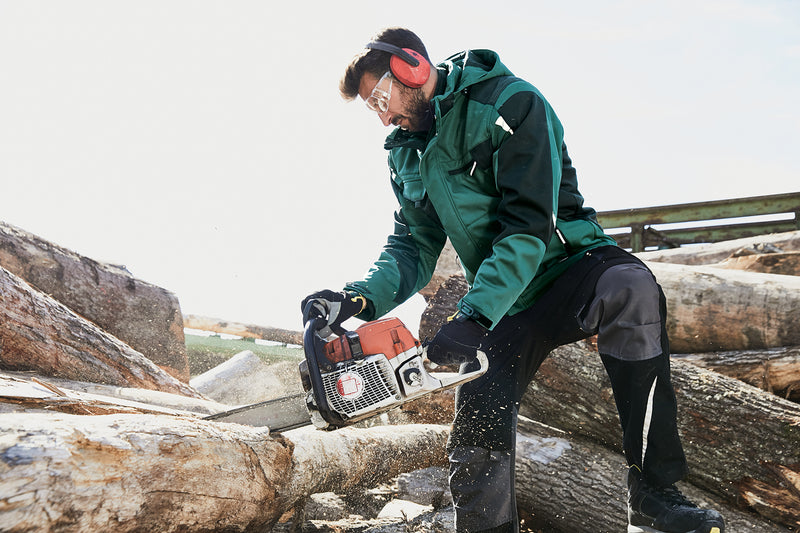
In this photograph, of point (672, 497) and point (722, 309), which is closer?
point (672, 497)

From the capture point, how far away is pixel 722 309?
4.49 meters

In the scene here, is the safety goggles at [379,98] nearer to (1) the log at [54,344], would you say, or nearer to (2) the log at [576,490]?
(2) the log at [576,490]

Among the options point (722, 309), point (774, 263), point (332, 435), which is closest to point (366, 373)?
point (332, 435)

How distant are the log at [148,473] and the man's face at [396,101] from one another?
151cm

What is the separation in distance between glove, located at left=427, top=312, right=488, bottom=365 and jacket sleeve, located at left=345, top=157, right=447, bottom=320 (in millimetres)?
640

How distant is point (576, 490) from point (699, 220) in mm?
5649

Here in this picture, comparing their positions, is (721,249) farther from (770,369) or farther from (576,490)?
(576,490)

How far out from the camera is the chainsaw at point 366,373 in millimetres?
2086

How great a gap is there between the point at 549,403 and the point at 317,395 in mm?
2243

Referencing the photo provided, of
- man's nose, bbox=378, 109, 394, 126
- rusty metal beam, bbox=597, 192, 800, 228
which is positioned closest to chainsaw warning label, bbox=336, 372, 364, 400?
man's nose, bbox=378, 109, 394, 126

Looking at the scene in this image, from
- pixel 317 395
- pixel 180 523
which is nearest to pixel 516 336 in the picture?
pixel 317 395

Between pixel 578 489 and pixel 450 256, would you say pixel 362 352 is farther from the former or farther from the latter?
pixel 450 256

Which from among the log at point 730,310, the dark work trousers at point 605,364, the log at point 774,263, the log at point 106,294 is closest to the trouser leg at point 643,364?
the dark work trousers at point 605,364

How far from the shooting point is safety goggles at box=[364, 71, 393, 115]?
234 cm
